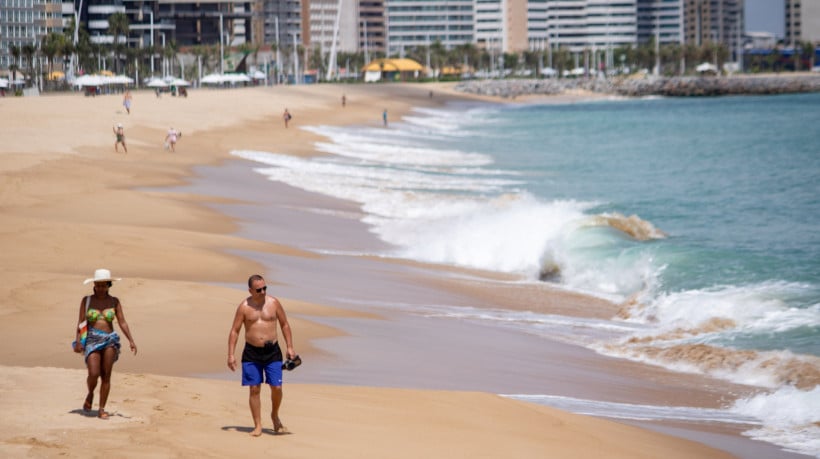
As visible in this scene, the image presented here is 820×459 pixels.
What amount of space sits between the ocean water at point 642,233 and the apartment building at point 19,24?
4702cm

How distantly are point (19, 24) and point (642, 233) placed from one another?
9285 cm

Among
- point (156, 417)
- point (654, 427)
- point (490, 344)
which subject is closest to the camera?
point (156, 417)

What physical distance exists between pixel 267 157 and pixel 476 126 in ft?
154

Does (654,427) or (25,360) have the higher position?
(25,360)

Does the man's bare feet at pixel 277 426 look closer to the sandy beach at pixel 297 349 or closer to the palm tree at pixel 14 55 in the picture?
the sandy beach at pixel 297 349

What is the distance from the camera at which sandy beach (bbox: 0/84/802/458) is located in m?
10.0

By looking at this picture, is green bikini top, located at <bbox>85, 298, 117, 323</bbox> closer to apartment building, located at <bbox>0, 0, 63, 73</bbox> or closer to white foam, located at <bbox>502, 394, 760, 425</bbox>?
white foam, located at <bbox>502, 394, 760, 425</bbox>

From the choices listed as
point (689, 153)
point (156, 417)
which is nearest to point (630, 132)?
point (689, 153)

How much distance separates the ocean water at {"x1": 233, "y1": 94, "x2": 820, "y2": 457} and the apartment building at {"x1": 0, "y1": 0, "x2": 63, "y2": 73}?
47.0 meters

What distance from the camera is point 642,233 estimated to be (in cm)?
2936

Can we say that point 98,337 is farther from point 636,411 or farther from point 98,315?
point 636,411

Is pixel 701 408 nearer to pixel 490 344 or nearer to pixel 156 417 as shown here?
pixel 490 344

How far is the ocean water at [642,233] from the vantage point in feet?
53.5

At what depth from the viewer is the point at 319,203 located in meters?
34.0
